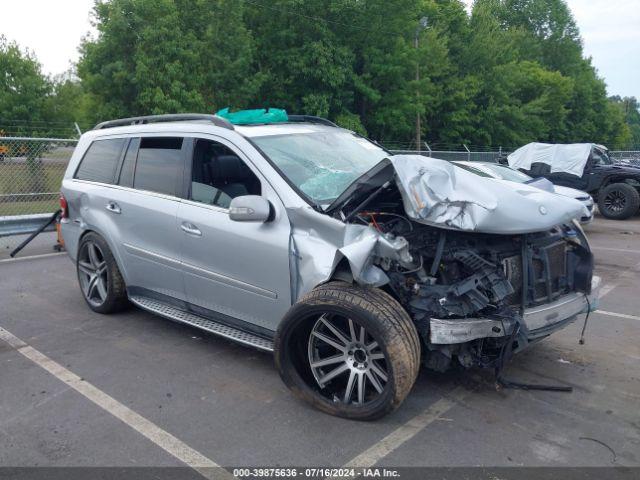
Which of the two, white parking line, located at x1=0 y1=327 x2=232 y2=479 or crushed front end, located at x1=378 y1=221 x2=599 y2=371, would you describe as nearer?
white parking line, located at x1=0 y1=327 x2=232 y2=479

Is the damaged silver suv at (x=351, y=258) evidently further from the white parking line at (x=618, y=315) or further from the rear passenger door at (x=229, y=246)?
the white parking line at (x=618, y=315)

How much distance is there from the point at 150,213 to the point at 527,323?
3.02 m

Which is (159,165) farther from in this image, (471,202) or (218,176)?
(471,202)

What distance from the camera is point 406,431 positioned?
3367 millimetres

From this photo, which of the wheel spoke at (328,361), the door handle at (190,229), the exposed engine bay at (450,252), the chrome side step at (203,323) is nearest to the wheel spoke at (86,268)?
the chrome side step at (203,323)

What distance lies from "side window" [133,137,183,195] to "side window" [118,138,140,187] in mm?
66

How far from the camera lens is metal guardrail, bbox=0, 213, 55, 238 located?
27.7 feet

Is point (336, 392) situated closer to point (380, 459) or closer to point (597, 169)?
point (380, 459)

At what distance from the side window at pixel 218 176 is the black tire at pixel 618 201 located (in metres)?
12.2

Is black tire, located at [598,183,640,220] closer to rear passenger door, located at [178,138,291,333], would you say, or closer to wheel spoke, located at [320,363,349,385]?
rear passenger door, located at [178,138,291,333]

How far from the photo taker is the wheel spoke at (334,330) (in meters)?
3.50

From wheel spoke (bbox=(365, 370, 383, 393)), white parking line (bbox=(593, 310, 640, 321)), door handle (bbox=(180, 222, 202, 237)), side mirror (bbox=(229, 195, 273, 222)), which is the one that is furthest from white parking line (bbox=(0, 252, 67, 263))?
white parking line (bbox=(593, 310, 640, 321))

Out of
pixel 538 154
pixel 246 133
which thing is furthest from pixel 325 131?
pixel 538 154

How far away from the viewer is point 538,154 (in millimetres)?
14531
